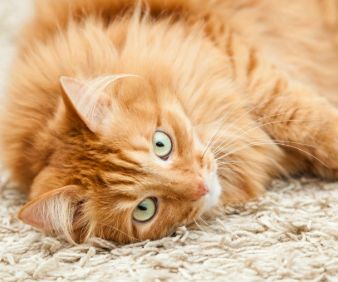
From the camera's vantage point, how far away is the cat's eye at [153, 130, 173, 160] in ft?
4.42

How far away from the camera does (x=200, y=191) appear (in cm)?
131

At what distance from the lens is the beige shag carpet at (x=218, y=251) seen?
1.16 meters

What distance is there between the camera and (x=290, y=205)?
1.46m

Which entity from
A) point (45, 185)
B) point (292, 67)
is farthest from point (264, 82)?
point (45, 185)

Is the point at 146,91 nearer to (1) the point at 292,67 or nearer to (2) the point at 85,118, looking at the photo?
(2) the point at 85,118

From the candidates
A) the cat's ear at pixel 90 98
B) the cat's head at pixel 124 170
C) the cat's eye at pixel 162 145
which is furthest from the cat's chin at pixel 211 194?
the cat's ear at pixel 90 98

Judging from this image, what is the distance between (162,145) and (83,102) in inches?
8.7

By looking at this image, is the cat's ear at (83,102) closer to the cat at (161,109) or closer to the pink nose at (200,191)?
the cat at (161,109)

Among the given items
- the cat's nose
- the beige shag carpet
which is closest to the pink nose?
the cat's nose

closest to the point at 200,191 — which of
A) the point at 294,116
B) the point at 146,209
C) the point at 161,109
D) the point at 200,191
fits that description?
the point at 200,191

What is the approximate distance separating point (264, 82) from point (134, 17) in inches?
17.6

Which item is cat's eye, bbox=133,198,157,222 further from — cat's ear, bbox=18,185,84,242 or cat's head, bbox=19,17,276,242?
cat's ear, bbox=18,185,84,242

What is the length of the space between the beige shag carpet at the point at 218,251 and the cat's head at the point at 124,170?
0.18ft

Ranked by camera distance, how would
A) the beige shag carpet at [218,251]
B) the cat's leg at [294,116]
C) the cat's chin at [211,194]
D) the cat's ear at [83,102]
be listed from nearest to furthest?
the beige shag carpet at [218,251] → the cat's ear at [83,102] → the cat's chin at [211,194] → the cat's leg at [294,116]
